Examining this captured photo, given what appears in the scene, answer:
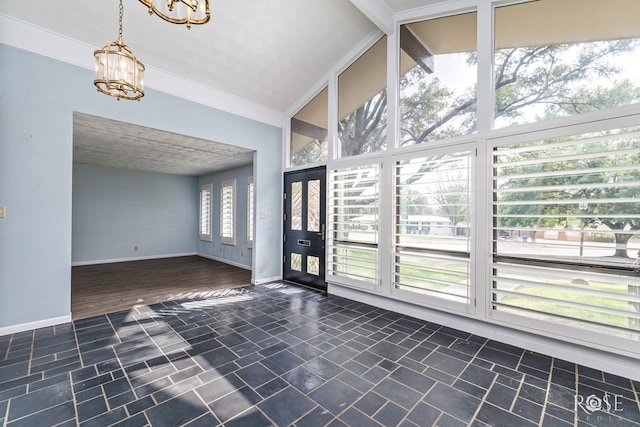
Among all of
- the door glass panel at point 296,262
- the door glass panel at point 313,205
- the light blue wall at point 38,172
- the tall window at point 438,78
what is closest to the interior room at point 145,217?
the light blue wall at point 38,172

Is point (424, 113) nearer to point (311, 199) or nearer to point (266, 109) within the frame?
point (311, 199)

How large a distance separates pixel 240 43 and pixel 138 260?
20.7 feet

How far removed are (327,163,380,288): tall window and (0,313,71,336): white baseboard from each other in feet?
10.9

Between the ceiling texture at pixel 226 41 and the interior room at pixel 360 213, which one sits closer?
the interior room at pixel 360 213

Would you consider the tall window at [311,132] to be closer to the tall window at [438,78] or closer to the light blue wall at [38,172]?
the tall window at [438,78]

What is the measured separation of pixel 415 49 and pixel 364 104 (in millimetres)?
913

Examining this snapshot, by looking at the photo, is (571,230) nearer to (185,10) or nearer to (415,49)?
(415,49)

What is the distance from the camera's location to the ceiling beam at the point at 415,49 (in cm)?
346

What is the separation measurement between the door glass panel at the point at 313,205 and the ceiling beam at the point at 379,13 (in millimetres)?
2300

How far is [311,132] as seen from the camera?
4.87 meters

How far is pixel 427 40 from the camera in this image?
11.4ft

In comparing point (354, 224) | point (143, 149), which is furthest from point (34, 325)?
point (354, 224)

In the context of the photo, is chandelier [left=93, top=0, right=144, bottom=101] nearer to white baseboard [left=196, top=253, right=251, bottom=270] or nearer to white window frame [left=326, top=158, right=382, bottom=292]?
white window frame [left=326, top=158, right=382, bottom=292]

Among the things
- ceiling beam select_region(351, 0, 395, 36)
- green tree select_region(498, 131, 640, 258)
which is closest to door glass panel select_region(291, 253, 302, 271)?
green tree select_region(498, 131, 640, 258)
